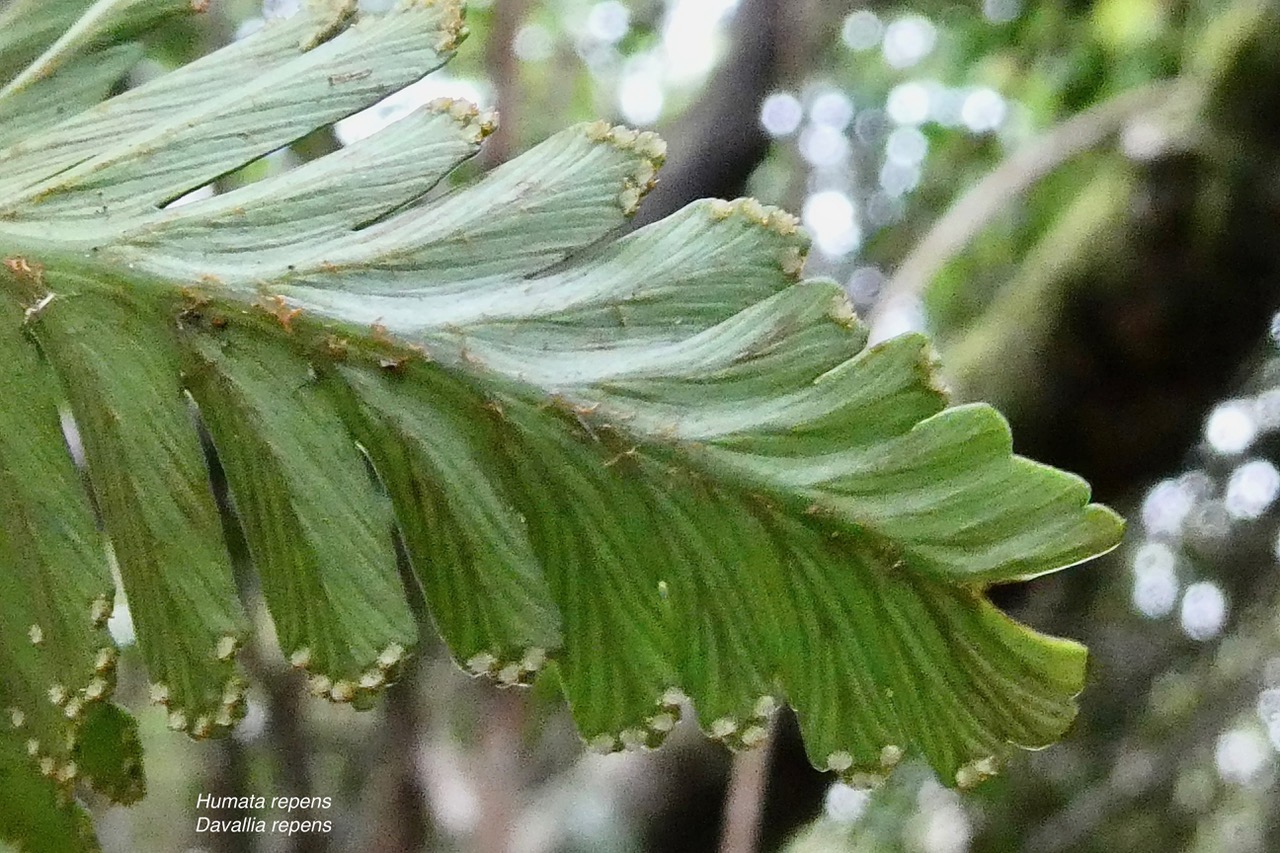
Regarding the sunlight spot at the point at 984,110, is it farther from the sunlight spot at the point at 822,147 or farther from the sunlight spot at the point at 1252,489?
the sunlight spot at the point at 1252,489

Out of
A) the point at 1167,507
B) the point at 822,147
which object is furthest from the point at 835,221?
the point at 1167,507

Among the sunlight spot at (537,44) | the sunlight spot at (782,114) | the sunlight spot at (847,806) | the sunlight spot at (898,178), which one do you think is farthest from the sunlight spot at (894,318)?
the sunlight spot at (537,44)

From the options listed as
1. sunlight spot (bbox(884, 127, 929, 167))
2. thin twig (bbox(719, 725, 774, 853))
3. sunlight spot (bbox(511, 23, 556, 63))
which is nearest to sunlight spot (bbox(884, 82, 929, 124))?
sunlight spot (bbox(884, 127, 929, 167))

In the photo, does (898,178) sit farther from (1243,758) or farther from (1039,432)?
(1243,758)

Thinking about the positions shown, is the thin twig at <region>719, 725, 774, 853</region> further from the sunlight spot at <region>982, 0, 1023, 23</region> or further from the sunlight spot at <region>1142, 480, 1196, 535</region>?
the sunlight spot at <region>982, 0, 1023, 23</region>

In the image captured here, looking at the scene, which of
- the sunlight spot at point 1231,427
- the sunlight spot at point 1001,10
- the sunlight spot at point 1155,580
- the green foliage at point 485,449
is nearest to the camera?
the green foliage at point 485,449

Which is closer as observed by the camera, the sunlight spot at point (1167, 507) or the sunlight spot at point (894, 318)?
the sunlight spot at point (894, 318)
